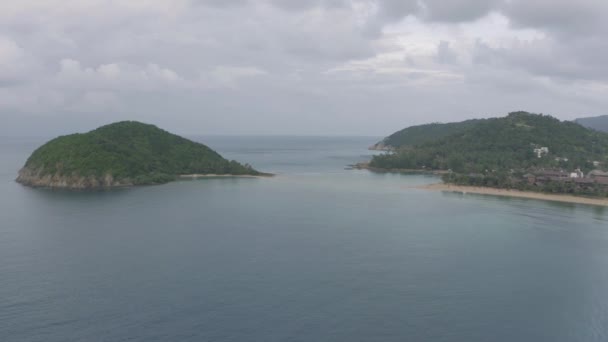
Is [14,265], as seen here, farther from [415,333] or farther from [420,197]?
[420,197]

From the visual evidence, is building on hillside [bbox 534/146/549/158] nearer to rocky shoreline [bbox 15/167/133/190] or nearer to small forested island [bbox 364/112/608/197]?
small forested island [bbox 364/112/608/197]

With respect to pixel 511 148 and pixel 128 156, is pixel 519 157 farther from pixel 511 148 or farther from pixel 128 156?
pixel 128 156

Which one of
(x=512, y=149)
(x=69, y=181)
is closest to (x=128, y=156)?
(x=69, y=181)

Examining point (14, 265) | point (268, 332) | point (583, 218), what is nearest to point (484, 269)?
point (268, 332)

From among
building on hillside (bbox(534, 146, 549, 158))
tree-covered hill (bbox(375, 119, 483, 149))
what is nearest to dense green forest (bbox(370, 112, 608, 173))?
building on hillside (bbox(534, 146, 549, 158))

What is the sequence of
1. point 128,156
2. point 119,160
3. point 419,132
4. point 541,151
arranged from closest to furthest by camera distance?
point 119,160
point 128,156
point 541,151
point 419,132
